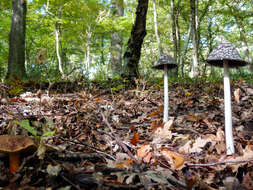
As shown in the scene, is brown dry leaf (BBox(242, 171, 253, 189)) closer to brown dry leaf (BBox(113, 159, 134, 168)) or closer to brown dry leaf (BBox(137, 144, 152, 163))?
brown dry leaf (BBox(137, 144, 152, 163))

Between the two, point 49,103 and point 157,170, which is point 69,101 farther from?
point 157,170

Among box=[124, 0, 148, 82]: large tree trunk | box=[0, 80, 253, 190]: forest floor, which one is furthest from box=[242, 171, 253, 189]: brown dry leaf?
box=[124, 0, 148, 82]: large tree trunk

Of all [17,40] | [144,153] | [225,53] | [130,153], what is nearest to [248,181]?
[144,153]

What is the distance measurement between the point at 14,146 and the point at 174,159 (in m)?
1.37

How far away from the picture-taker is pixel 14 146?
1222mm

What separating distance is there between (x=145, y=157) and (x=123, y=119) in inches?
53.2

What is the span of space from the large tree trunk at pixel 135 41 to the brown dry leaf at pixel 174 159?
4.07 metres

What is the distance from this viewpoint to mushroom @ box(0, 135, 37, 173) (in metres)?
1.20

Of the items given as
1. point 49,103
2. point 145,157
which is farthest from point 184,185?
point 49,103

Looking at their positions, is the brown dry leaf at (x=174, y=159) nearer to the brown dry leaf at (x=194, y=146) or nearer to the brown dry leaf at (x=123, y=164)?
the brown dry leaf at (x=194, y=146)

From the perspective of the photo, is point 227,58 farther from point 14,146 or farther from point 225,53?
point 14,146

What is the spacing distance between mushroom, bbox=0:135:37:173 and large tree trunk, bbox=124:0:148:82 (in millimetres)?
4666

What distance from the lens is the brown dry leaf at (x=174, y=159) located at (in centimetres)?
171

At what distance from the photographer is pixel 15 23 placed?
8344 mm
